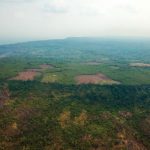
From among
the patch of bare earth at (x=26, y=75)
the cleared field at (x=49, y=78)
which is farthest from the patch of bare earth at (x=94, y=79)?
the patch of bare earth at (x=26, y=75)

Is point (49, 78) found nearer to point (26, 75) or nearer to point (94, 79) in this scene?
point (26, 75)

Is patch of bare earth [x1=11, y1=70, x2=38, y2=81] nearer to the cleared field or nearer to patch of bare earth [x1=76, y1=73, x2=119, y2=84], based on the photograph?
the cleared field

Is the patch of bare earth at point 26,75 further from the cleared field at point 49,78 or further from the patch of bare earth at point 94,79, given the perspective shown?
the patch of bare earth at point 94,79

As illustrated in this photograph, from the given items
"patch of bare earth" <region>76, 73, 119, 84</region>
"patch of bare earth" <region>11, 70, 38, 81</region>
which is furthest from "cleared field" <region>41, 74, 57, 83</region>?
"patch of bare earth" <region>76, 73, 119, 84</region>

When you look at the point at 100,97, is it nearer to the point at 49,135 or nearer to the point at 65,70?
the point at 49,135

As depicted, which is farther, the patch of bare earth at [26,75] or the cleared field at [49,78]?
the patch of bare earth at [26,75]

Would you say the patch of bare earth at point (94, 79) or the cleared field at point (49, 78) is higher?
the cleared field at point (49, 78)
